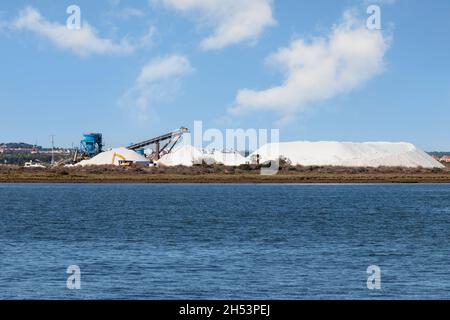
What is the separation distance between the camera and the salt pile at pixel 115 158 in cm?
15888

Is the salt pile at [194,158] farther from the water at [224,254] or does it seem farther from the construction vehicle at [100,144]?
the water at [224,254]

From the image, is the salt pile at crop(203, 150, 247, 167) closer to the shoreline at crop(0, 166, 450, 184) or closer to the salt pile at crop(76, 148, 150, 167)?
the shoreline at crop(0, 166, 450, 184)

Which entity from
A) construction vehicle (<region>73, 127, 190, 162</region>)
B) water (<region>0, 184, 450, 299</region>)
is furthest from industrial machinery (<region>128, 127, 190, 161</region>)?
water (<region>0, 184, 450, 299</region>)

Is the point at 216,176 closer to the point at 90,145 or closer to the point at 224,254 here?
the point at 90,145

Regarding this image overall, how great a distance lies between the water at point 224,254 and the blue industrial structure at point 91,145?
4387 inches

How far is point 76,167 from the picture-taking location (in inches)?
6255

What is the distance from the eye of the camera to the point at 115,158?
6240 inches

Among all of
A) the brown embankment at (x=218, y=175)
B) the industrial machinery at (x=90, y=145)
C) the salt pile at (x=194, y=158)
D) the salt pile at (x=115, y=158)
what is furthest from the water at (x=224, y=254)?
the industrial machinery at (x=90, y=145)

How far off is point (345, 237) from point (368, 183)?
355 ft

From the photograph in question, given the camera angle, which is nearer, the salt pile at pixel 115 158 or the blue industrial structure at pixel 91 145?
the salt pile at pixel 115 158

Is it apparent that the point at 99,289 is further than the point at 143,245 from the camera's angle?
No
